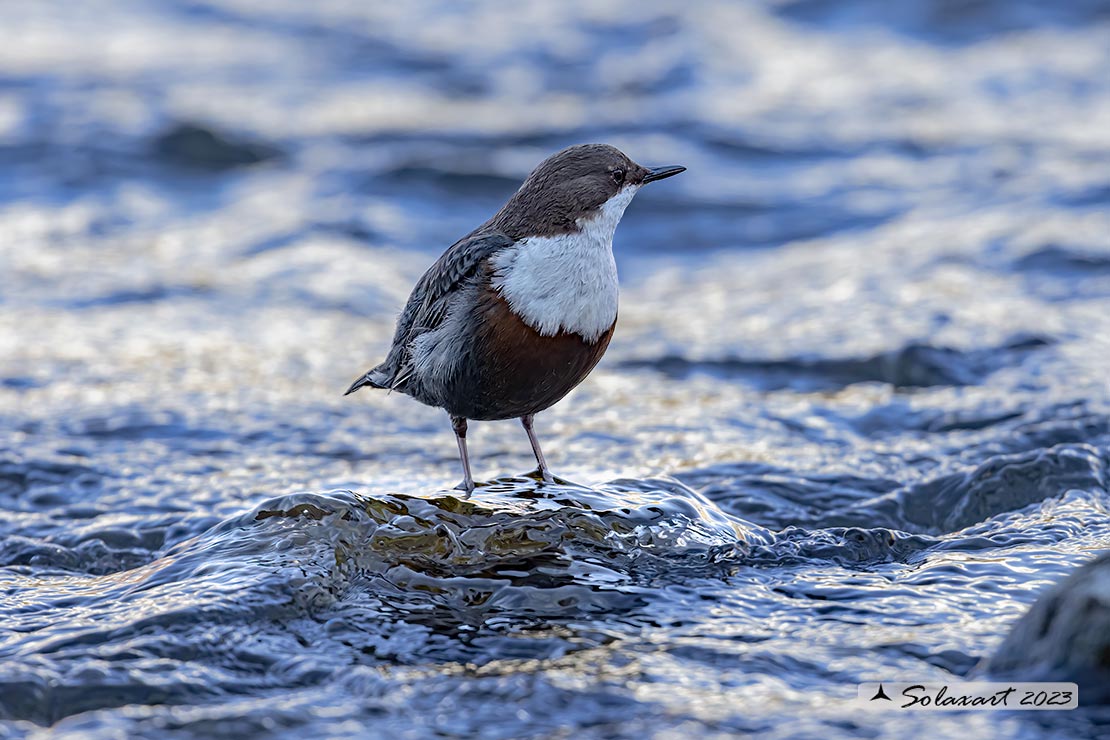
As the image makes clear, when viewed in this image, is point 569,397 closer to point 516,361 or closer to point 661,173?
point 661,173

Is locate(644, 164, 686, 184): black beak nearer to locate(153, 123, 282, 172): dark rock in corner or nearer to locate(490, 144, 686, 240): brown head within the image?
locate(490, 144, 686, 240): brown head

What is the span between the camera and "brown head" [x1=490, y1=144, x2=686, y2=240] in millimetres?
4637

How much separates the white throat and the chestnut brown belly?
0.03 metres

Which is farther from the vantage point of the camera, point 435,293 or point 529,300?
point 435,293

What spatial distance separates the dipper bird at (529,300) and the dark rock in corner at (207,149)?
6931mm

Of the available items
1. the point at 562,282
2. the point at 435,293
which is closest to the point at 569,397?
the point at 435,293

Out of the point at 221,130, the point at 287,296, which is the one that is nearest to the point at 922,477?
the point at 287,296

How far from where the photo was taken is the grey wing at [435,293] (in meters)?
4.64

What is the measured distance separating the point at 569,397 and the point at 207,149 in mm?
5723

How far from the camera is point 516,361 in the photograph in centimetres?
443

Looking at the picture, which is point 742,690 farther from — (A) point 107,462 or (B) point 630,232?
(B) point 630,232

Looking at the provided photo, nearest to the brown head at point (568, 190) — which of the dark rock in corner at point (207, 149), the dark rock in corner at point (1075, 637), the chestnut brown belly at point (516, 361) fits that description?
the chestnut brown belly at point (516, 361)

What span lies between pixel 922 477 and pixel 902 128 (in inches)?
265

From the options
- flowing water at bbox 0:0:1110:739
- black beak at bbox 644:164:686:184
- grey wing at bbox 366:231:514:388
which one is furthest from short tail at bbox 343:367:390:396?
black beak at bbox 644:164:686:184
